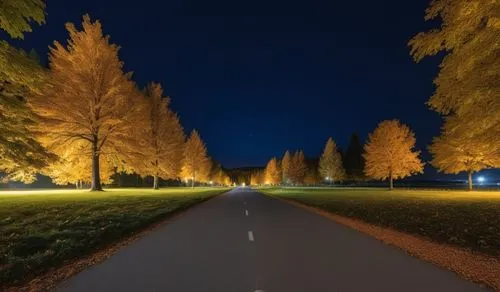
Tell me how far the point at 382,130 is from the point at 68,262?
54.9 meters

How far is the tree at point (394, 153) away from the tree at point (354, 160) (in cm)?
5098

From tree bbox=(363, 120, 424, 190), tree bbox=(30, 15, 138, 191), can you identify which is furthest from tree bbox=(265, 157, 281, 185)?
tree bbox=(30, 15, 138, 191)

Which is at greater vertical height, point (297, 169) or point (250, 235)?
point (297, 169)

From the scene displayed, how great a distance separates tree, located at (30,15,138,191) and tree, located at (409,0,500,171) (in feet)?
77.6

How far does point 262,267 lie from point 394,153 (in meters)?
53.3

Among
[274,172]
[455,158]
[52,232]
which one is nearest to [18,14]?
[52,232]

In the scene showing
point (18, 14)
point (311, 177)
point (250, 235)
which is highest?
point (18, 14)

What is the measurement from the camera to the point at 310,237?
10.9 m

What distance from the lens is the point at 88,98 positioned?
29.1 m

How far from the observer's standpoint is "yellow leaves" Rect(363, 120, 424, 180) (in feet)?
181

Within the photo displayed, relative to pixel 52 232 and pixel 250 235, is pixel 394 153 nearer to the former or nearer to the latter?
pixel 250 235

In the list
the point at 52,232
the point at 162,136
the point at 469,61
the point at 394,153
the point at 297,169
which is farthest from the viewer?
the point at 297,169

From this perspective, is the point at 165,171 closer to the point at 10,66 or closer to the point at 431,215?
the point at 431,215

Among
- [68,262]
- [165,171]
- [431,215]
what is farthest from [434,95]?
[165,171]
